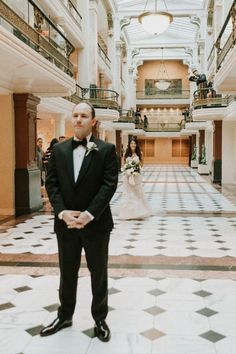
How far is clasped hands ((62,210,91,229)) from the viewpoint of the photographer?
3.37 meters

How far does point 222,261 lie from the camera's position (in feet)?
20.4

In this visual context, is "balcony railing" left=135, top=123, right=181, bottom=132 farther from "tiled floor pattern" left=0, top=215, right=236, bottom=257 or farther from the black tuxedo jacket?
the black tuxedo jacket

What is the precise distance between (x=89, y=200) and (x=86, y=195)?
46 mm

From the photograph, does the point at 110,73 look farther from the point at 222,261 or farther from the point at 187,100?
the point at 222,261

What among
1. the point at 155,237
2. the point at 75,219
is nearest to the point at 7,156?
the point at 155,237

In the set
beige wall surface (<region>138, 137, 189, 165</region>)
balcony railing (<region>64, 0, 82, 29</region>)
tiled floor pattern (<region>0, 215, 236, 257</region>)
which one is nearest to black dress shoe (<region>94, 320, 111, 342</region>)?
tiled floor pattern (<region>0, 215, 236, 257</region>)

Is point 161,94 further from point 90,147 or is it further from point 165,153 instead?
point 90,147

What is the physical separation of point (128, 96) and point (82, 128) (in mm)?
35659

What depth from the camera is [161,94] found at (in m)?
45.2

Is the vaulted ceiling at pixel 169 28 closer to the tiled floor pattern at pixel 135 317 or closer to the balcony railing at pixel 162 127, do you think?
the balcony railing at pixel 162 127

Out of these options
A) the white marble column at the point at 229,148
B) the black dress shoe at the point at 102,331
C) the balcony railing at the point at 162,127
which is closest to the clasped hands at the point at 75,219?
the black dress shoe at the point at 102,331

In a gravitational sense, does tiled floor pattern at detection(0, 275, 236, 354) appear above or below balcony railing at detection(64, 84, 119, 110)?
below

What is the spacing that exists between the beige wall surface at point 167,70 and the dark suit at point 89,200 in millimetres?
43466

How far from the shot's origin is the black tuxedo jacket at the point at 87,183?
3506 mm
